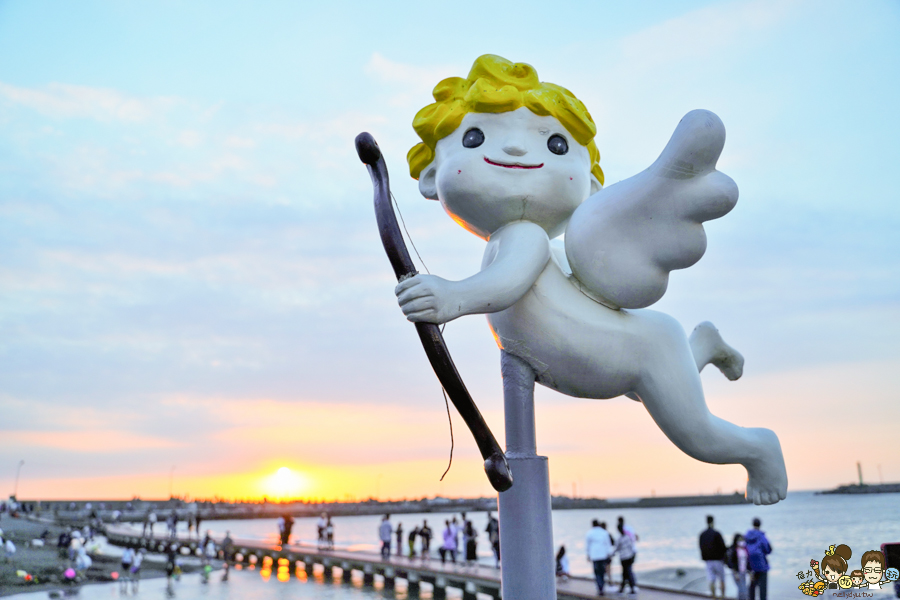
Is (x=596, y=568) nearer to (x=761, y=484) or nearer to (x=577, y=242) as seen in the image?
(x=761, y=484)

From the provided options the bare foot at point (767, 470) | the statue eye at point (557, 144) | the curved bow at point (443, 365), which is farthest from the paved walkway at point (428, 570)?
the statue eye at point (557, 144)

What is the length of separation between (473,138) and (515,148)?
0.22m

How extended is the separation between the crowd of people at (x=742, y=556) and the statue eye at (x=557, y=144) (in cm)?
526

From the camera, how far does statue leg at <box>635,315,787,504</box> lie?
10.5 ft

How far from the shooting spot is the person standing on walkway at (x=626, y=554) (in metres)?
8.07

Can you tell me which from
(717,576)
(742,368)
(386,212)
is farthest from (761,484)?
(717,576)

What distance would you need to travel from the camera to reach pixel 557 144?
3.37m

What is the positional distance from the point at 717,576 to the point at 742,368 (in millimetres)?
5005

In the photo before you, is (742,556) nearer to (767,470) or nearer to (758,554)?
(758,554)

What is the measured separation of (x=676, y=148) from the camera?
2.88 meters

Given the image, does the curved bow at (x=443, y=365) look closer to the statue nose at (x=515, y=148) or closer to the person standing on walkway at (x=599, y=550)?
the statue nose at (x=515, y=148)

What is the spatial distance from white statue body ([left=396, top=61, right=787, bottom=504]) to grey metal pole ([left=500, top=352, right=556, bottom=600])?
0.16 metres

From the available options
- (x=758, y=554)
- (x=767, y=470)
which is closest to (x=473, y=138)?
(x=767, y=470)

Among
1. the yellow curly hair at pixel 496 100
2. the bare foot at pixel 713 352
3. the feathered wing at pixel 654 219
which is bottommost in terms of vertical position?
the bare foot at pixel 713 352
